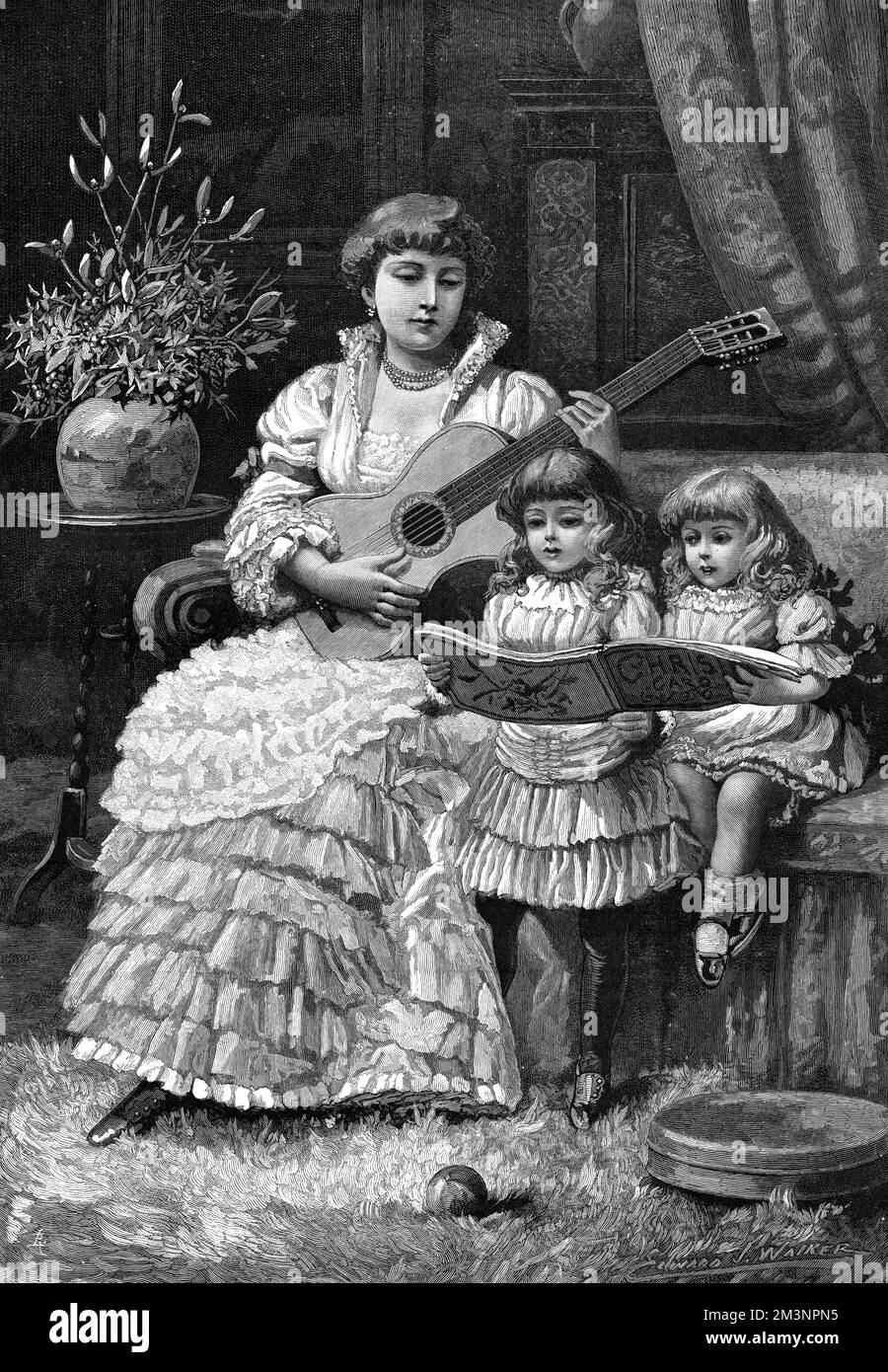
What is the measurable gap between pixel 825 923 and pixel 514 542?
1261 mm

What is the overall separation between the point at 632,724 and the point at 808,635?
1.64 ft

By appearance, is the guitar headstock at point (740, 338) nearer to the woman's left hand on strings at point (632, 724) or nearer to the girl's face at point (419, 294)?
the girl's face at point (419, 294)

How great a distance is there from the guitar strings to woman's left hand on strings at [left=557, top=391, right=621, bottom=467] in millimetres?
28

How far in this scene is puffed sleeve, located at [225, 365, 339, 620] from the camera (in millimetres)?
4254

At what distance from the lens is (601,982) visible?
4227mm

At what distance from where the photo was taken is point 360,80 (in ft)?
14.0

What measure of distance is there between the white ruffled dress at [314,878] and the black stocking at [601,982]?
0.21 m

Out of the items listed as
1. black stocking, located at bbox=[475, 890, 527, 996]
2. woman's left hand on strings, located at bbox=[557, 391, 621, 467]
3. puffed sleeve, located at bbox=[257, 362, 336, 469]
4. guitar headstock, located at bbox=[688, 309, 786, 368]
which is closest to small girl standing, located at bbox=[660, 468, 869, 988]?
woman's left hand on strings, located at bbox=[557, 391, 621, 467]

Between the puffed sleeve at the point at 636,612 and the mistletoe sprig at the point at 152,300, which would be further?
the mistletoe sprig at the point at 152,300

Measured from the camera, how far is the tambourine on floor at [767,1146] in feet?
13.7

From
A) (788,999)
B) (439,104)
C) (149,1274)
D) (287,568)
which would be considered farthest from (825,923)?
(439,104)

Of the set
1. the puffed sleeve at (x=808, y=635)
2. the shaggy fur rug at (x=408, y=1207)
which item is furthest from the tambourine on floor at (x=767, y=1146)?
the puffed sleeve at (x=808, y=635)

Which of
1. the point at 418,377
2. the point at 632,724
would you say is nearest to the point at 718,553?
the point at 632,724

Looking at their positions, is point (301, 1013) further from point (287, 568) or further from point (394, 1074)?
point (287, 568)
